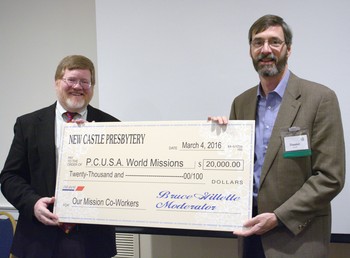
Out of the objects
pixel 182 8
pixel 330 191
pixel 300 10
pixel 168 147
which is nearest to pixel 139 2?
pixel 182 8

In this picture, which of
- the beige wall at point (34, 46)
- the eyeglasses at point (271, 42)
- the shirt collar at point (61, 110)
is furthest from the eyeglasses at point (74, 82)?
the beige wall at point (34, 46)

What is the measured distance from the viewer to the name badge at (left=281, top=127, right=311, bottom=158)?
5.60 ft

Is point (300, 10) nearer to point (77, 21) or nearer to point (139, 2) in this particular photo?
point (139, 2)

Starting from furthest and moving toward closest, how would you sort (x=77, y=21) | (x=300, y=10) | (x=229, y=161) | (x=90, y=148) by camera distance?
(x=77, y=21) → (x=300, y=10) → (x=90, y=148) → (x=229, y=161)

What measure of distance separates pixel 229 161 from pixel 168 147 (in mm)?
329

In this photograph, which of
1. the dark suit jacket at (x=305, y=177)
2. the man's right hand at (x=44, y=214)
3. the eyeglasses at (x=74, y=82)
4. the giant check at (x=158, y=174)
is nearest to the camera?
the dark suit jacket at (x=305, y=177)

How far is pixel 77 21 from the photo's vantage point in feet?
11.1

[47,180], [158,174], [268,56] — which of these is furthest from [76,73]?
[268,56]

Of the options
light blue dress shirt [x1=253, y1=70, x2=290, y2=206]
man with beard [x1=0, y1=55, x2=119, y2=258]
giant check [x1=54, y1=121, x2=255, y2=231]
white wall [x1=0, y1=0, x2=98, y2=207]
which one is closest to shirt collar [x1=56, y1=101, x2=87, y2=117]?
man with beard [x1=0, y1=55, x2=119, y2=258]

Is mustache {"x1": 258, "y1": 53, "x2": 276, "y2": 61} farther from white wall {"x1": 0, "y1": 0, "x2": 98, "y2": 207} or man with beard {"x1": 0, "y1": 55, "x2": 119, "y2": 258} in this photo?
white wall {"x1": 0, "y1": 0, "x2": 98, "y2": 207}

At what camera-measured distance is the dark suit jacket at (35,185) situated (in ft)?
6.63

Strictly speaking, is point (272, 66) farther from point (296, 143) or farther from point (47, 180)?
point (47, 180)

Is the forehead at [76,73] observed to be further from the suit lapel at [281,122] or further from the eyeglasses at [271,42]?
the suit lapel at [281,122]

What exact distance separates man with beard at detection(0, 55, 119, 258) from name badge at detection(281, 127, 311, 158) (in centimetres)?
112
